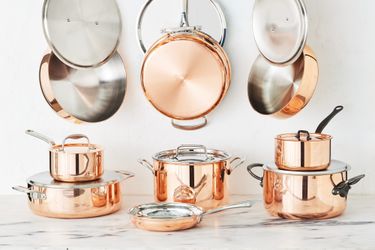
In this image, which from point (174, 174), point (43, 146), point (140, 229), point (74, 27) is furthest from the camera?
point (43, 146)

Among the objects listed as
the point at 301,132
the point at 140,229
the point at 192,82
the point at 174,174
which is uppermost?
the point at 192,82

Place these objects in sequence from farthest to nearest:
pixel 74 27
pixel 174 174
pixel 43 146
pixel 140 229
Result: 1. pixel 43 146
2. pixel 74 27
3. pixel 174 174
4. pixel 140 229

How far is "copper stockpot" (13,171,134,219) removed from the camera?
64.3 inches

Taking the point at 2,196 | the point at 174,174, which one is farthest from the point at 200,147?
the point at 2,196

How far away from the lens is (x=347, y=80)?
1.83m

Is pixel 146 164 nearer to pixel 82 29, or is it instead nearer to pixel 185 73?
pixel 185 73

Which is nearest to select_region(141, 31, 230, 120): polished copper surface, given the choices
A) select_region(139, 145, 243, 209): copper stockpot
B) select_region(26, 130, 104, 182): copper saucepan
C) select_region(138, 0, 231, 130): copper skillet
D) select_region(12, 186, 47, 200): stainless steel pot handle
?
select_region(138, 0, 231, 130): copper skillet

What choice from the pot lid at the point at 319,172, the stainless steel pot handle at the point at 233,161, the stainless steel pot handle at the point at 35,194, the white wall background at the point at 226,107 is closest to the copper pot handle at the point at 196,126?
the white wall background at the point at 226,107

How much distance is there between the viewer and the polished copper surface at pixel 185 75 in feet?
5.73

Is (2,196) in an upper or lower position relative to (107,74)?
lower

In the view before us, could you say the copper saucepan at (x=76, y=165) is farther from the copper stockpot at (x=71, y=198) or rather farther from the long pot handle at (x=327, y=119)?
the long pot handle at (x=327, y=119)

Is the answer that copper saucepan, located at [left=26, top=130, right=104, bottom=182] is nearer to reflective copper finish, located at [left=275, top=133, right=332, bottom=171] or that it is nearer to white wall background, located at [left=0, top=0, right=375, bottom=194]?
white wall background, located at [left=0, top=0, right=375, bottom=194]

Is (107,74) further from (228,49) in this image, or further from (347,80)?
(347,80)

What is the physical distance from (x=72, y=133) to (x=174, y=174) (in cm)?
37
